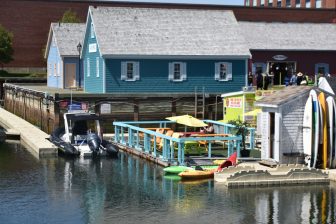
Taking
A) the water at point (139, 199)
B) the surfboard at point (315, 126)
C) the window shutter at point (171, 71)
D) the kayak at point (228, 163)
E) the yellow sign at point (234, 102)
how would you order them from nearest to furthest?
1. the water at point (139, 199)
2. the surfboard at point (315, 126)
3. the kayak at point (228, 163)
4. the yellow sign at point (234, 102)
5. the window shutter at point (171, 71)

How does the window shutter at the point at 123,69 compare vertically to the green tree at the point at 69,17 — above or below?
below

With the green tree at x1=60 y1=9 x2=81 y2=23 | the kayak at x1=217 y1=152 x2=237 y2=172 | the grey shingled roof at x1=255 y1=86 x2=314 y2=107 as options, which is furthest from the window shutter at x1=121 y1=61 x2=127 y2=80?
the green tree at x1=60 y1=9 x2=81 y2=23

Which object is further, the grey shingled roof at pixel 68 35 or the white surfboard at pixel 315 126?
the grey shingled roof at pixel 68 35

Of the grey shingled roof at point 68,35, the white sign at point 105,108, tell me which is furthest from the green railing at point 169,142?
the grey shingled roof at point 68,35

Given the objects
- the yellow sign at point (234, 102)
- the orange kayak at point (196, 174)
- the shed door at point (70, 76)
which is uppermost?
the shed door at point (70, 76)

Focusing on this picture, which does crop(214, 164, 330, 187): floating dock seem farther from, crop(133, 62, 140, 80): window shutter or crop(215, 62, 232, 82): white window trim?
crop(215, 62, 232, 82): white window trim

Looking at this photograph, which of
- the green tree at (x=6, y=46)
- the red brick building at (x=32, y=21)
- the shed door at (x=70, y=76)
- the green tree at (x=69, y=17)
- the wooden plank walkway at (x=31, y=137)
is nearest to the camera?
the wooden plank walkway at (x=31, y=137)

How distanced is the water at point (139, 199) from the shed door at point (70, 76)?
2937 centimetres

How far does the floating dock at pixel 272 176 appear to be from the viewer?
23438mm

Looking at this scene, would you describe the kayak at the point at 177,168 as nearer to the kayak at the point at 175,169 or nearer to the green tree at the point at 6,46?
the kayak at the point at 175,169

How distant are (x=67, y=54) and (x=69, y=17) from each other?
74.2 feet

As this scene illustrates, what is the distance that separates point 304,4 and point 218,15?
63.1 meters

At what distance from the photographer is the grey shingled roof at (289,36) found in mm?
52156

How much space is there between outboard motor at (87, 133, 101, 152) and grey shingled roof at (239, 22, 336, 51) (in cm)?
2259
